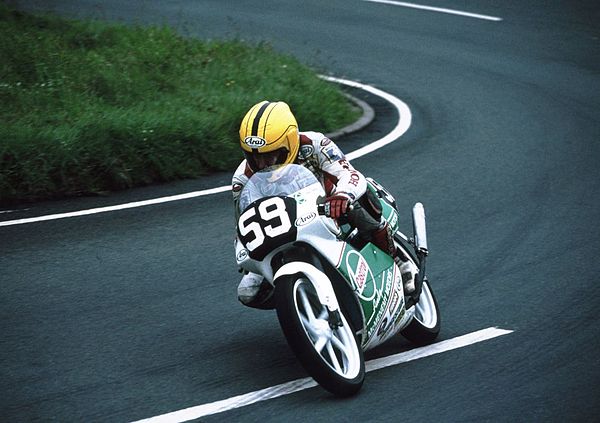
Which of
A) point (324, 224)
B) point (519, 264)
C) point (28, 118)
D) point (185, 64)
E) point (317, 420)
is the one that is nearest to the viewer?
point (317, 420)

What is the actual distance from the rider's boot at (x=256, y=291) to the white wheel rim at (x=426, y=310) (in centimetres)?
119

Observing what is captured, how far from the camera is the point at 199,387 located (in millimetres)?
6340

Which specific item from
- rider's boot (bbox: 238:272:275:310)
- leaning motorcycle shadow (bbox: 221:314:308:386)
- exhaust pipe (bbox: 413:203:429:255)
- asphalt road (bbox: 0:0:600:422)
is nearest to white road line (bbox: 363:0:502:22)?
asphalt road (bbox: 0:0:600:422)

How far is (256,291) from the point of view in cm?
674

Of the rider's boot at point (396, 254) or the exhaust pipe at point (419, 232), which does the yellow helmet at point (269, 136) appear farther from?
the exhaust pipe at point (419, 232)

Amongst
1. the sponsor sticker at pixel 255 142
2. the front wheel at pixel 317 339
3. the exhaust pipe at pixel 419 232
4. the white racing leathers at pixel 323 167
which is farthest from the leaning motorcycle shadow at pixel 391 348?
the sponsor sticker at pixel 255 142

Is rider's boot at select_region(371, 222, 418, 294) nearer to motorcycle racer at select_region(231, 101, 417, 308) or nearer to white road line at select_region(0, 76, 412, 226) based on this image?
motorcycle racer at select_region(231, 101, 417, 308)

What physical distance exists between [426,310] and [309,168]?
1.47 metres

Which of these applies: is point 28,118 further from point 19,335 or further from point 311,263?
point 311,263

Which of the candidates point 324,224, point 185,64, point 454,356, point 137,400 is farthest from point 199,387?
point 185,64

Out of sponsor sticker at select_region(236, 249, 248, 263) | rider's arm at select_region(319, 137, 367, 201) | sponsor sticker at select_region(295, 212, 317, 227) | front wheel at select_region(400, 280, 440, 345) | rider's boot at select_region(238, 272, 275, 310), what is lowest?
front wheel at select_region(400, 280, 440, 345)

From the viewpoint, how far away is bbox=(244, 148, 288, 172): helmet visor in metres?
6.40

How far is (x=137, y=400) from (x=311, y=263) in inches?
53.0

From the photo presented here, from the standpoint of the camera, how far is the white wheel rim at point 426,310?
739 cm
